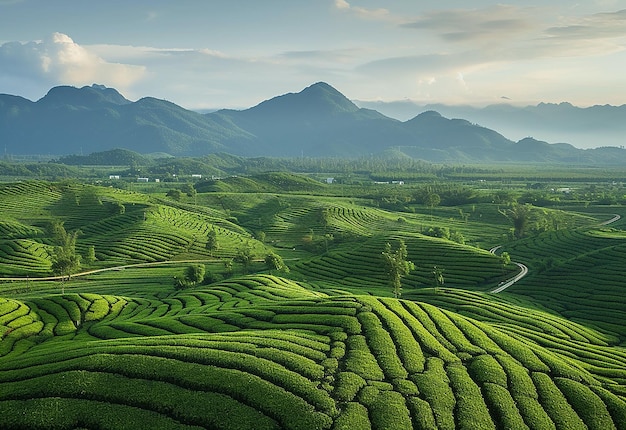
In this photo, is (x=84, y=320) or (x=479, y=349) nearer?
(x=479, y=349)

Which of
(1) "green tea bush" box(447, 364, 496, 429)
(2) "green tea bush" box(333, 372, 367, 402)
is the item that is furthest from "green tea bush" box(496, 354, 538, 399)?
(2) "green tea bush" box(333, 372, 367, 402)

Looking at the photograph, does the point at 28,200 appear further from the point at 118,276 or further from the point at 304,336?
the point at 304,336

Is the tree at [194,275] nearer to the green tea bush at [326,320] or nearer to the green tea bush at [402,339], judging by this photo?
the green tea bush at [326,320]

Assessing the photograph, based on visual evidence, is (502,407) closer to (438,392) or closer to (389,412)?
(438,392)

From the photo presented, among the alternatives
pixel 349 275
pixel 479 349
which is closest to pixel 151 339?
pixel 479 349

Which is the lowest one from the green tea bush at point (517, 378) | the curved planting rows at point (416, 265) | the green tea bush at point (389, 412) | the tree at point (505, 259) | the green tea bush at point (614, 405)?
the curved planting rows at point (416, 265)

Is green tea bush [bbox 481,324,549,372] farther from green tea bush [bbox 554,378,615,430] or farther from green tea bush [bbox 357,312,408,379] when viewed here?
green tea bush [bbox 357,312,408,379]

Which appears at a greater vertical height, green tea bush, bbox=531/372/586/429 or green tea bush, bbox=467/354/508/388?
green tea bush, bbox=467/354/508/388

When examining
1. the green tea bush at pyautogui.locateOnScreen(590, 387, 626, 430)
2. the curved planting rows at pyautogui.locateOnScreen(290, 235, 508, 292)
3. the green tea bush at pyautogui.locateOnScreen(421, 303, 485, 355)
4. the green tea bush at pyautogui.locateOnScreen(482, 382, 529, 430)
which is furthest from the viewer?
the curved planting rows at pyautogui.locateOnScreen(290, 235, 508, 292)

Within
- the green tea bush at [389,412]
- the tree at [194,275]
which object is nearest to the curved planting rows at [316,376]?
the green tea bush at [389,412]
